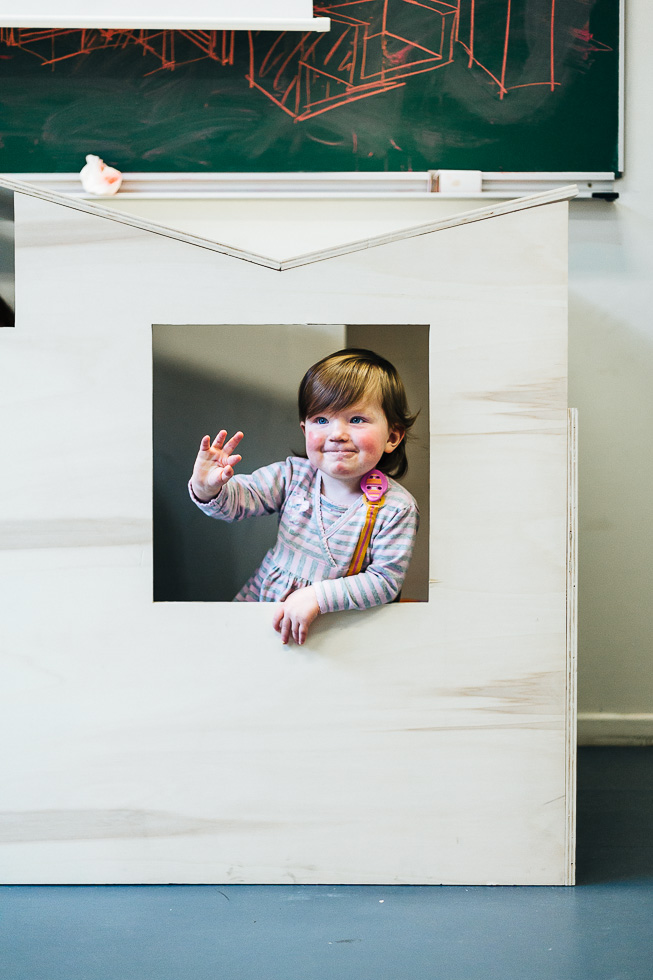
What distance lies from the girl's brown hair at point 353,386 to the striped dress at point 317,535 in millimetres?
87

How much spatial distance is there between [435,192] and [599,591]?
83cm

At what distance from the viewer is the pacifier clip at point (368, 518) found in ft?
3.28

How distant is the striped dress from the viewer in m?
0.97

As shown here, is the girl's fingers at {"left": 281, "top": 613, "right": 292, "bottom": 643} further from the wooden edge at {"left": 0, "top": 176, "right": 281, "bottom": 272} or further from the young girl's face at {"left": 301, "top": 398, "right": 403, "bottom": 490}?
the wooden edge at {"left": 0, "top": 176, "right": 281, "bottom": 272}

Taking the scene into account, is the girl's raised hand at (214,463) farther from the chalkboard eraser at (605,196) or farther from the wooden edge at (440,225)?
the chalkboard eraser at (605,196)

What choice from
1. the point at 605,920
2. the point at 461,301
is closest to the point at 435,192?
the point at 461,301

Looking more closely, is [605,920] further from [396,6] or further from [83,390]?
[396,6]

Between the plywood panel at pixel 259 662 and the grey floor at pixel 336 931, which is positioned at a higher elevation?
the plywood panel at pixel 259 662

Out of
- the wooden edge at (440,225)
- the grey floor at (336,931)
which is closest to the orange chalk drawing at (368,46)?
the wooden edge at (440,225)

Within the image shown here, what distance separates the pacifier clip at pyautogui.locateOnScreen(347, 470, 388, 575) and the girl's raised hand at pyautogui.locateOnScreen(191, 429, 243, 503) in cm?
18

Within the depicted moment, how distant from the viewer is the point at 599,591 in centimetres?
149

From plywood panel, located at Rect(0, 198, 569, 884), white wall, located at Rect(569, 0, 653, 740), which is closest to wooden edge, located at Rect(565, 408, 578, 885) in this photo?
plywood panel, located at Rect(0, 198, 569, 884)

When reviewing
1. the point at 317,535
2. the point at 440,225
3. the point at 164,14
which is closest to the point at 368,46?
the point at 164,14

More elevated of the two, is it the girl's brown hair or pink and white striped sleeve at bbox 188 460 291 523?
the girl's brown hair
